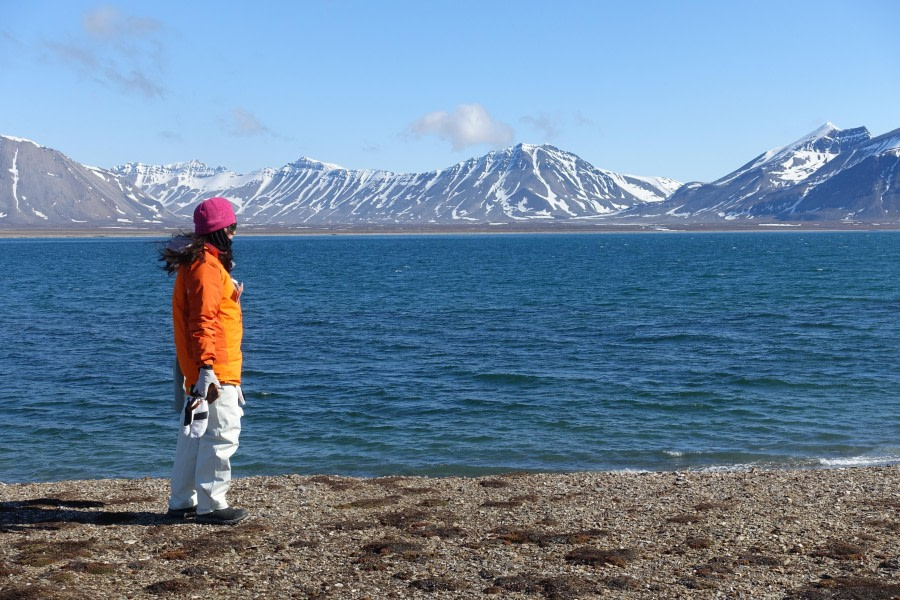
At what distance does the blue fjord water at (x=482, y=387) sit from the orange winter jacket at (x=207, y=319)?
29.0ft

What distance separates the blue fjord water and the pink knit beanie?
30.1ft

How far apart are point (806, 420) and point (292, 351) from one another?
18.9 metres

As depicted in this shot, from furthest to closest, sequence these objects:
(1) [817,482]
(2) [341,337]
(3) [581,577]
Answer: (2) [341,337], (1) [817,482], (3) [581,577]

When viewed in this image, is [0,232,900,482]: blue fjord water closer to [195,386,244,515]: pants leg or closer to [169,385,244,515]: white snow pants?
[169,385,244,515]: white snow pants

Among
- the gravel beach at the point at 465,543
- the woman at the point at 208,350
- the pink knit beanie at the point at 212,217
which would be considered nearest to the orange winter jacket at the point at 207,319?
the woman at the point at 208,350

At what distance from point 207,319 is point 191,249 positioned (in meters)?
0.77

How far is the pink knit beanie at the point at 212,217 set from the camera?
32.0 feet

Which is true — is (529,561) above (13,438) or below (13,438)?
above

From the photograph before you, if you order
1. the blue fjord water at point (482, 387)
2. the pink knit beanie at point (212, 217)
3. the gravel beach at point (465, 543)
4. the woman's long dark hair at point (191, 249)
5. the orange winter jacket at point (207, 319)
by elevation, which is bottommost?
the blue fjord water at point (482, 387)

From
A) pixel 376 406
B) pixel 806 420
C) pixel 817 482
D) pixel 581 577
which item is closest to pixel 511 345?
pixel 376 406

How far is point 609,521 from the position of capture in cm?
1112

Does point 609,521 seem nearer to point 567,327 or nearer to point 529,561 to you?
point 529,561

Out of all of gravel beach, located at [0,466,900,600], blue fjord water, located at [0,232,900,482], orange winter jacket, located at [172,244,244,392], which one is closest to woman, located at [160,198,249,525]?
orange winter jacket, located at [172,244,244,392]

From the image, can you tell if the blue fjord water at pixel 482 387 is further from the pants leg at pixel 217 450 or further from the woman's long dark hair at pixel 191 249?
the woman's long dark hair at pixel 191 249
